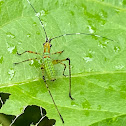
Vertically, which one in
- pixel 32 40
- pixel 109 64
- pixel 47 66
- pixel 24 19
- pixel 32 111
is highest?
pixel 24 19

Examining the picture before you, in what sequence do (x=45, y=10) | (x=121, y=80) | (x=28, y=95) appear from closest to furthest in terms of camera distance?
(x=28, y=95), (x=121, y=80), (x=45, y=10)

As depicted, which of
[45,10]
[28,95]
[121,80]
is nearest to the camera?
[28,95]

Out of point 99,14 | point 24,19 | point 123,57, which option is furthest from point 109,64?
point 24,19

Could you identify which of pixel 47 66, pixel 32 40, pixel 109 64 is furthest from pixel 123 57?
pixel 32 40

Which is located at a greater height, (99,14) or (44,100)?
(99,14)

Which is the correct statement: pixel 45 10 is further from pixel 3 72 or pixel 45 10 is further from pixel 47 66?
pixel 3 72

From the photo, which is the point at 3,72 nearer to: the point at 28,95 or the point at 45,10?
the point at 28,95

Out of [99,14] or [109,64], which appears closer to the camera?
[109,64]
